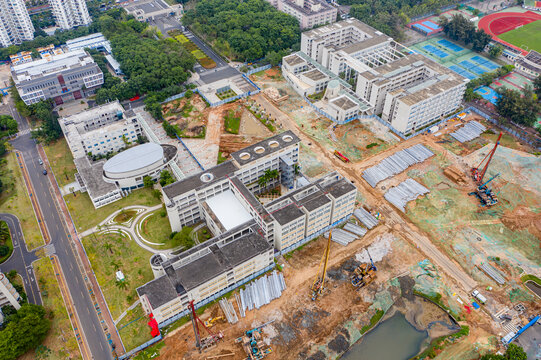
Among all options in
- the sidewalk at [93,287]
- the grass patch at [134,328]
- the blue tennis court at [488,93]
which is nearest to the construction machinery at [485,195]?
the blue tennis court at [488,93]

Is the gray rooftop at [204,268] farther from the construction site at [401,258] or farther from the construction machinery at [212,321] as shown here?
the construction machinery at [212,321]

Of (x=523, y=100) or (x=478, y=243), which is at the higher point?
(x=523, y=100)

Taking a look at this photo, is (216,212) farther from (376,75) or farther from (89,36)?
(89,36)

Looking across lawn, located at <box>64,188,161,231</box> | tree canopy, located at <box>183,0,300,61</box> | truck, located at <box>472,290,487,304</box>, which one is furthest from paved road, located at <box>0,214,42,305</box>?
tree canopy, located at <box>183,0,300,61</box>

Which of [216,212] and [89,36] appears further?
[89,36]

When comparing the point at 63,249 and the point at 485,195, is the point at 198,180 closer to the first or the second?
the point at 63,249

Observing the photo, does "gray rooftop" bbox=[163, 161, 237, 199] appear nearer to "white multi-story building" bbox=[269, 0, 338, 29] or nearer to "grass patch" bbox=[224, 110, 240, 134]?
"grass patch" bbox=[224, 110, 240, 134]

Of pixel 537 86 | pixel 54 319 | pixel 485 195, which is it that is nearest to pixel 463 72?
pixel 537 86

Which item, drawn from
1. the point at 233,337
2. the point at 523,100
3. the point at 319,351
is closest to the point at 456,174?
the point at 523,100
